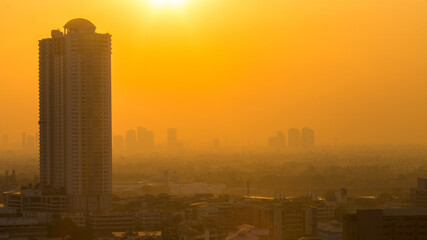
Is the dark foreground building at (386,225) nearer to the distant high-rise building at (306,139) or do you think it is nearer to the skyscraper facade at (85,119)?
Answer: the skyscraper facade at (85,119)

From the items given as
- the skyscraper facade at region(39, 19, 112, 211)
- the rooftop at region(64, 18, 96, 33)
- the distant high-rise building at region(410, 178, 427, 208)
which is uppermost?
the rooftop at region(64, 18, 96, 33)

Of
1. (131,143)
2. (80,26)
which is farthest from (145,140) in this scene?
(80,26)

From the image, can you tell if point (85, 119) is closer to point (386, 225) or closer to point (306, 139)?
point (386, 225)

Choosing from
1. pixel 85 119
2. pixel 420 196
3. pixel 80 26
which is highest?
pixel 80 26

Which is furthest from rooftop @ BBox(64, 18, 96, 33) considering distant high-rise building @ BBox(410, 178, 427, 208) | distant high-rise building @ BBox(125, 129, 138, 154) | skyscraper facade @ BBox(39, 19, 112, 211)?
distant high-rise building @ BBox(125, 129, 138, 154)

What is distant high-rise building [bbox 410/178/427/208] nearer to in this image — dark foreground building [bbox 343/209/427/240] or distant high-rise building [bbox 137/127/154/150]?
dark foreground building [bbox 343/209/427/240]

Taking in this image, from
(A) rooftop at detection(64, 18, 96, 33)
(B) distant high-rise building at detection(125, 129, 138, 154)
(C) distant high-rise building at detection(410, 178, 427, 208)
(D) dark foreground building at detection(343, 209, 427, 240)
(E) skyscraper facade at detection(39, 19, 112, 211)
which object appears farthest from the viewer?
(B) distant high-rise building at detection(125, 129, 138, 154)

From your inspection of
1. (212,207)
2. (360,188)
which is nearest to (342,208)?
(212,207)

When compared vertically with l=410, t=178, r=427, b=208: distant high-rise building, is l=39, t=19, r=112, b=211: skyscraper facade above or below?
above
